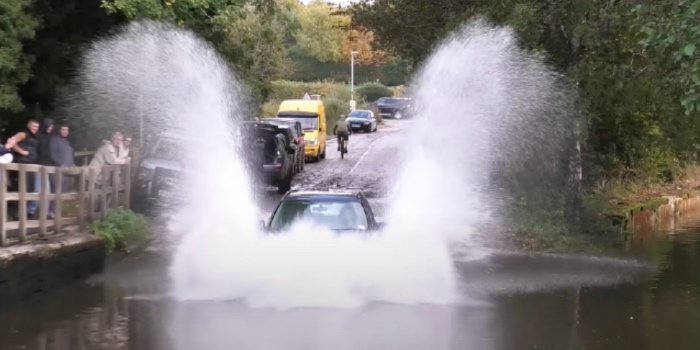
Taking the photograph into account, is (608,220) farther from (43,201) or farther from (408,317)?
(43,201)

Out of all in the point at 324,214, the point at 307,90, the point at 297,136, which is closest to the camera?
the point at 324,214

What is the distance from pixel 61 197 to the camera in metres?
15.4

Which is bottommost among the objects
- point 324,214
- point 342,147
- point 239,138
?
point 324,214

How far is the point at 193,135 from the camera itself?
79.4 feet

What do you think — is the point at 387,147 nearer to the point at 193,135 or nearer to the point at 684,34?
the point at 193,135

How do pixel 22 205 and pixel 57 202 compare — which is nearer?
pixel 22 205

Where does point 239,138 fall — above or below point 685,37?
below

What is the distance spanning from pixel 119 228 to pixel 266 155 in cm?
1162

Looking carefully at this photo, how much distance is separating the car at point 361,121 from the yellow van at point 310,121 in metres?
15.9

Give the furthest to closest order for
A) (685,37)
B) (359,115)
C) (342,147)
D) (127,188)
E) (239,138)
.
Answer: (359,115), (342,147), (239,138), (127,188), (685,37)

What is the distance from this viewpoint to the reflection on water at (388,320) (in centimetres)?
1095

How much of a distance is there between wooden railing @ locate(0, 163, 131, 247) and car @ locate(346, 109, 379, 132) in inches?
1595

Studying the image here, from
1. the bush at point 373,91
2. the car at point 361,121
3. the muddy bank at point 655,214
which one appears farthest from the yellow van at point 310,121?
the bush at point 373,91

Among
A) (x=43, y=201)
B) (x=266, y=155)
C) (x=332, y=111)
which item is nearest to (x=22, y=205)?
(x=43, y=201)
